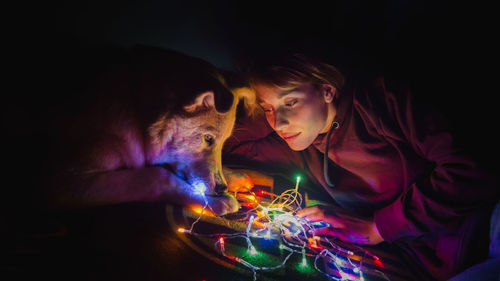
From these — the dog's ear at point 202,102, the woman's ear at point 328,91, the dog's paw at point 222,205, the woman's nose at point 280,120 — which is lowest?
the dog's paw at point 222,205

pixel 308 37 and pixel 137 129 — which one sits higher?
pixel 308 37

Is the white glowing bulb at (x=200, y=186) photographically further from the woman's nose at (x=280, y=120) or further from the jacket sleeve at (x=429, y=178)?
the jacket sleeve at (x=429, y=178)

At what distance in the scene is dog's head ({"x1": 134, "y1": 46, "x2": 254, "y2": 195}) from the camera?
5.92ft

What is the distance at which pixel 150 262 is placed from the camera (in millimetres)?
1081

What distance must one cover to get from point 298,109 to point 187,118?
3.50 ft

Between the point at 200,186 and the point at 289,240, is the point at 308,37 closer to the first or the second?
the point at 200,186

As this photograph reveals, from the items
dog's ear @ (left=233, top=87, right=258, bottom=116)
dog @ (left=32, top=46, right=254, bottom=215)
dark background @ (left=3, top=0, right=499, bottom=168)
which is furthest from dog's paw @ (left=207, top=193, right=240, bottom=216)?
dark background @ (left=3, top=0, right=499, bottom=168)

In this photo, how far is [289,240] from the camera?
5.61 feet

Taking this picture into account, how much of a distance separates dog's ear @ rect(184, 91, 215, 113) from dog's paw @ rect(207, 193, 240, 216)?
816 millimetres

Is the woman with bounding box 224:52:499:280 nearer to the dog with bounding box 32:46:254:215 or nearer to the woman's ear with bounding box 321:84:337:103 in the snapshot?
the woman's ear with bounding box 321:84:337:103

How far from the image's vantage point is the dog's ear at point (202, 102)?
181cm

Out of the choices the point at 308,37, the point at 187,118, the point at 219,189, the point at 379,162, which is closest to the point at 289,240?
the point at 219,189

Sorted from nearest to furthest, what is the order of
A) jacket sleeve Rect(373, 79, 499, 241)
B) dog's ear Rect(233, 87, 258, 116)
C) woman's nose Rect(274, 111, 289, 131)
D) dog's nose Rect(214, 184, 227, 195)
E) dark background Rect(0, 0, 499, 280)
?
dark background Rect(0, 0, 499, 280), jacket sleeve Rect(373, 79, 499, 241), dog's nose Rect(214, 184, 227, 195), woman's nose Rect(274, 111, 289, 131), dog's ear Rect(233, 87, 258, 116)

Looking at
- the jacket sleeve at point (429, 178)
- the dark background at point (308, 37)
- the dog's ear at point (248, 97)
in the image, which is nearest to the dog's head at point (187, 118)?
the dog's ear at point (248, 97)
